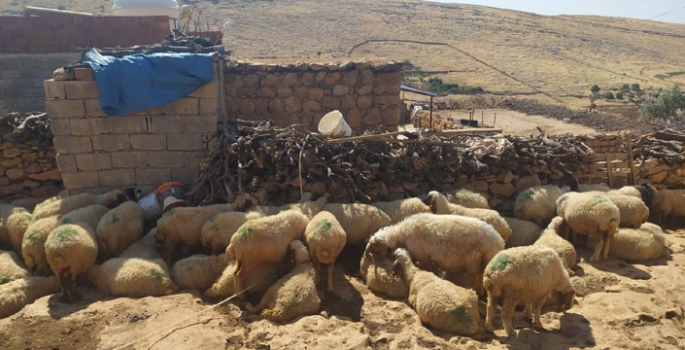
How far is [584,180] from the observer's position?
331 inches

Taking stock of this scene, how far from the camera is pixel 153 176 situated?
783 cm

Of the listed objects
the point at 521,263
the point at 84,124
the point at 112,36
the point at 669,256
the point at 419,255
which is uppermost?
the point at 112,36

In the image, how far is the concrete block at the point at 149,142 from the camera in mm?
7645

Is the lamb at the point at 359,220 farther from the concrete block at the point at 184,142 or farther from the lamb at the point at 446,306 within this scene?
the concrete block at the point at 184,142

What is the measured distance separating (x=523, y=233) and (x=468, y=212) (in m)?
0.97

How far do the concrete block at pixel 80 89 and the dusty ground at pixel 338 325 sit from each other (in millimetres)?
3251

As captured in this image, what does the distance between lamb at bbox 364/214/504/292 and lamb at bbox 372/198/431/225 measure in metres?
0.79

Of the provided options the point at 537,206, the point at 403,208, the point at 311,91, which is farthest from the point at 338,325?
the point at 311,91

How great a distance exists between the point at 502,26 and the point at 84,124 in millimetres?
56303

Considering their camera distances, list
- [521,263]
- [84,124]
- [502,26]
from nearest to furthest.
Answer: [521,263], [84,124], [502,26]

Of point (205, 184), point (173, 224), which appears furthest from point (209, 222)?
point (205, 184)

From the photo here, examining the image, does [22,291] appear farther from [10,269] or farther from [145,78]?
[145,78]

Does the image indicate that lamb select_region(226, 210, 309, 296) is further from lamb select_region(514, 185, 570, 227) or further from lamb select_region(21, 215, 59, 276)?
lamb select_region(514, 185, 570, 227)

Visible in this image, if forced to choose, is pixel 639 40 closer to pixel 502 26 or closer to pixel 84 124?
pixel 502 26
